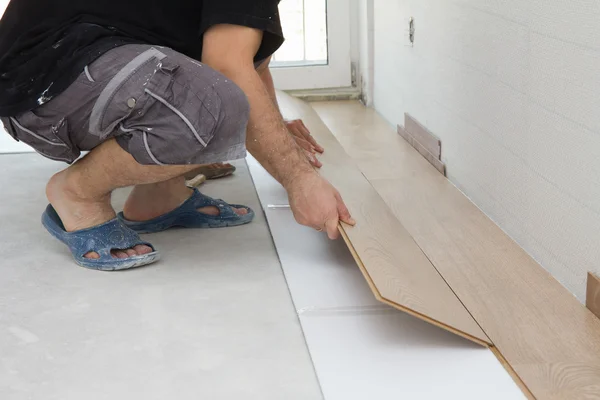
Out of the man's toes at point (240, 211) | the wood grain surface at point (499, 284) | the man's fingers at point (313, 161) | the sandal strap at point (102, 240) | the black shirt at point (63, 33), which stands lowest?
the wood grain surface at point (499, 284)

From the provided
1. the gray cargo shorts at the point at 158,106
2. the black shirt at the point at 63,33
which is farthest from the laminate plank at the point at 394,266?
the black shirt at the point at 63,33

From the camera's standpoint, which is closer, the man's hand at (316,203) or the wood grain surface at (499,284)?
the wood grain surface at (499,284)

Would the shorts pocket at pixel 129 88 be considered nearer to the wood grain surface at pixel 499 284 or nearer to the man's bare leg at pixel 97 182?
the man's bare leg at pixel 97 182

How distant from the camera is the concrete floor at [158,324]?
1.63 meters

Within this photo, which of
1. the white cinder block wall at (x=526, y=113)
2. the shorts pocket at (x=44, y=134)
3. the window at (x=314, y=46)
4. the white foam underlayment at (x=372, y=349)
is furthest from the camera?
the window at (x=314, y=46)

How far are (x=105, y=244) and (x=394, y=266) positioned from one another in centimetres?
80

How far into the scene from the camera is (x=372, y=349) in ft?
5.73

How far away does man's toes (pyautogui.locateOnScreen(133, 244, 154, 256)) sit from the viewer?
2.26m

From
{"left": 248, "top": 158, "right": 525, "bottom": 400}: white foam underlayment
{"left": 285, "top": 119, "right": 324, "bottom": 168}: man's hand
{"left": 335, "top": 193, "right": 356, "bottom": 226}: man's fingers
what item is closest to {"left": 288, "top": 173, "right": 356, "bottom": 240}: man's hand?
{"left": 335, "top": 193, "right": 356, "bottom": 226}: man's fingers

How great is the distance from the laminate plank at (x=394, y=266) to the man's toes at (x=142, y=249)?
0.56 meters

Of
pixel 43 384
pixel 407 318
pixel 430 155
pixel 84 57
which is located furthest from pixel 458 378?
pixel 430 155

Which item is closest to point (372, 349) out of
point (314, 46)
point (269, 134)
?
point (269, 134)

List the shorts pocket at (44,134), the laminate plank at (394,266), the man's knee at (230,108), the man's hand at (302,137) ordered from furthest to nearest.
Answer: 1. the man's hand at (302,137)
2. the shorts pocket at (44,134)
3. the man's knee at (230,108)
4. the laminate plank at (394,266)

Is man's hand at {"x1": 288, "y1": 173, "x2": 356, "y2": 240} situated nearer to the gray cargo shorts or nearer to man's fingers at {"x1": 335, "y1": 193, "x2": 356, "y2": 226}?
man's fingers at {"x1": 335, "y1": 193, "x2": 356, "y2": 226}
